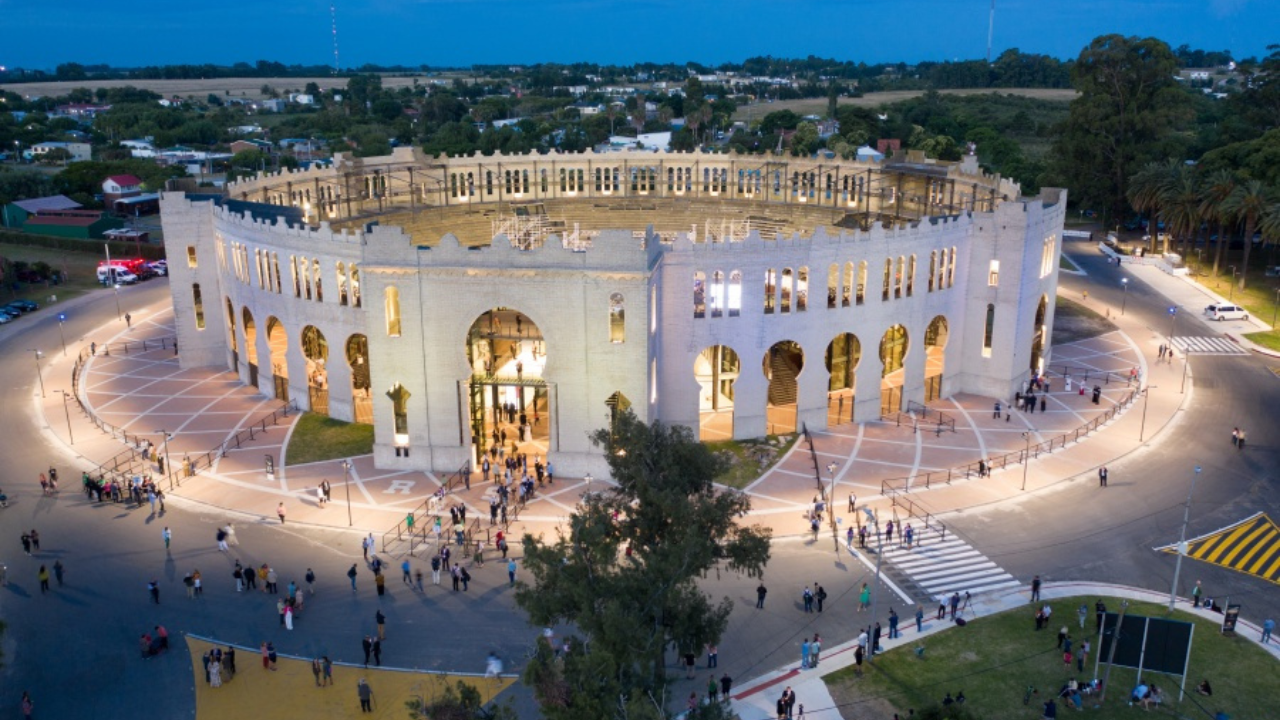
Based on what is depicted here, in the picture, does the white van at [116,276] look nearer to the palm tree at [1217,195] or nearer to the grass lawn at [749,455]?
the grass lawn at [749,455]

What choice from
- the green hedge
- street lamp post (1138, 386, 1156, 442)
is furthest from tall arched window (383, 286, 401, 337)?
the green hedge

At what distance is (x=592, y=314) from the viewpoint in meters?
58.3

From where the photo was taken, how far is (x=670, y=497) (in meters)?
36.3

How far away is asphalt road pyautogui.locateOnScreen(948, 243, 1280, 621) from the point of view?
50.8 metres

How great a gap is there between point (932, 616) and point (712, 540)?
51.1 ft

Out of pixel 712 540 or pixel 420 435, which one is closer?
pixel 712 540

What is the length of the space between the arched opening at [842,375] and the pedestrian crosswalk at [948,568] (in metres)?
17.7

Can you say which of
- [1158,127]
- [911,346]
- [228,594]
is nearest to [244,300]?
[228,594]

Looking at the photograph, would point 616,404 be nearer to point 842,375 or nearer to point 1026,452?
point 842,375

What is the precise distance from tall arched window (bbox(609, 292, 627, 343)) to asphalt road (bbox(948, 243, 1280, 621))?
20.9 meters

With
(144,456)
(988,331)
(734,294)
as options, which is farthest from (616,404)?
(988,331)

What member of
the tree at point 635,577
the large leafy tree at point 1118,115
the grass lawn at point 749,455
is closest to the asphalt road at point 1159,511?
the grass lawn at point 749,455

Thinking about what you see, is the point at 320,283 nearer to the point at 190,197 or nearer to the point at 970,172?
the point at 190,197

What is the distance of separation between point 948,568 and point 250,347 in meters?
54.0
